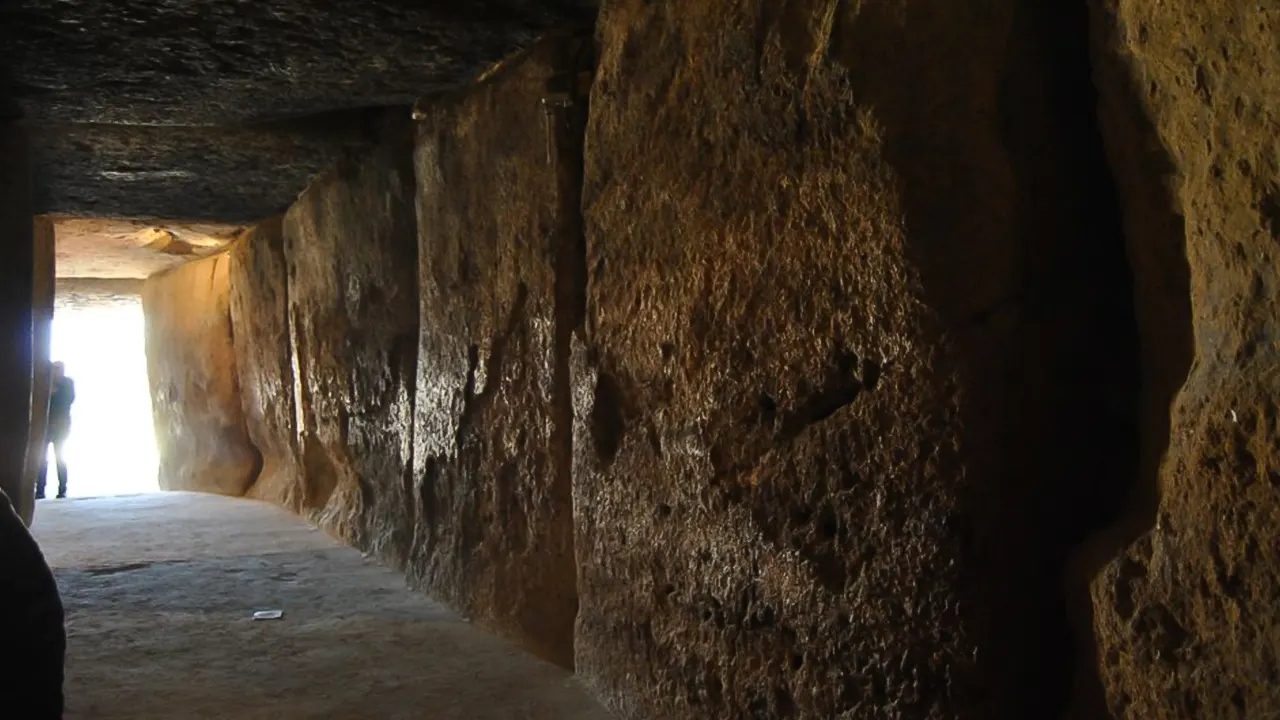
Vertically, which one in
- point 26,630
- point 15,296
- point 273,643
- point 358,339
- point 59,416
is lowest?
point 273,643

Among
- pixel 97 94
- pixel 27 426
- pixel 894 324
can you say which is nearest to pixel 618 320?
pixel 894 324

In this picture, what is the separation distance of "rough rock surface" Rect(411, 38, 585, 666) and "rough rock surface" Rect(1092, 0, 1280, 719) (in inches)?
65.4

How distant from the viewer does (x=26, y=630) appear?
2.03 metres

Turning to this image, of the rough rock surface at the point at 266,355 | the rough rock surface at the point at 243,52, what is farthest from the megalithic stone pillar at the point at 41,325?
the rough rock surface at the point at 243,52

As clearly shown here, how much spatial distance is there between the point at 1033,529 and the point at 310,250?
170 inches

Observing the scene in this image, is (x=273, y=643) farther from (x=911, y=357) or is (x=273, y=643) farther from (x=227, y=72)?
(x=911, y=357)

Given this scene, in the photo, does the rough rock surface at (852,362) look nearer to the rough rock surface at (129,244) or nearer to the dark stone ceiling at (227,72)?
the dark stone ceiling at (227,72)

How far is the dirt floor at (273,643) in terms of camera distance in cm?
278

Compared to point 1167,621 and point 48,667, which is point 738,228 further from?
point 48,667

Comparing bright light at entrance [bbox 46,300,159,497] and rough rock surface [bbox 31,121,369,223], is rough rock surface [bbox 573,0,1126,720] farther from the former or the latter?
bright light at entrance [bbox 46,300,159,497]

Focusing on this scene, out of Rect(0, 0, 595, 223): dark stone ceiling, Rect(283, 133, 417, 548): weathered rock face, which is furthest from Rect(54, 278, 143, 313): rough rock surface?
Rect(0, 0, 595, 223): dark stone ceiling

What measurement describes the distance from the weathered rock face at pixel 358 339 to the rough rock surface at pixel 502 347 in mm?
397

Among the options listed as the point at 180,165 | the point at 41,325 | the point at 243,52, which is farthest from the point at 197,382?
the point at 243,52

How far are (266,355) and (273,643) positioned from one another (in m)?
3.48
